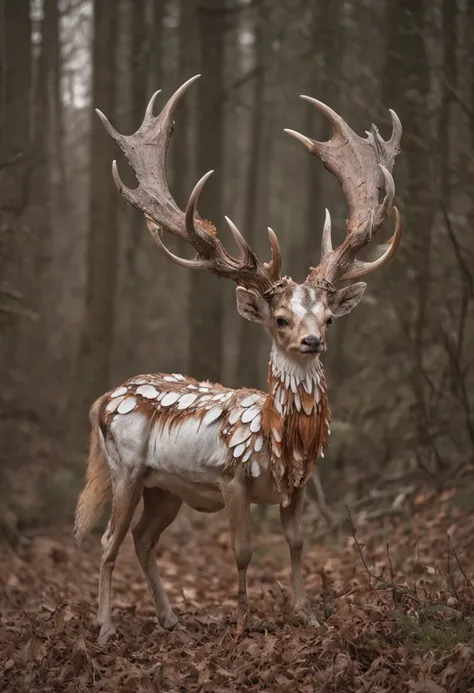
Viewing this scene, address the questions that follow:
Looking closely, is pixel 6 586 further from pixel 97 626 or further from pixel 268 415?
pixel 268 415

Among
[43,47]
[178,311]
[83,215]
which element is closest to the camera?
[43,47]

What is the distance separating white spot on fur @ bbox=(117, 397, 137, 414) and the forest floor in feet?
5.16

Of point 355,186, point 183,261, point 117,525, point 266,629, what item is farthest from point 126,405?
Result: point 355,186

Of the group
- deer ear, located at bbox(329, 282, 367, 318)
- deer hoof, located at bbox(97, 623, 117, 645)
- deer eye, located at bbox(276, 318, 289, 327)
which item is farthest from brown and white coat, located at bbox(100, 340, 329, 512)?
deer hoof, located at bbox(97, 623, 117, 645)

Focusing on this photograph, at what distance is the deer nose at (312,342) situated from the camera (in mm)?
5973

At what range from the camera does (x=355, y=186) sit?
7.07 m

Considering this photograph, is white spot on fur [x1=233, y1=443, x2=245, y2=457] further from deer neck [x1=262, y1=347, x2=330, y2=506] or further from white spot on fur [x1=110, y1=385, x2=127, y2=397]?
white spot on fur [x1=110, y1=385, x2=127, y2=397]

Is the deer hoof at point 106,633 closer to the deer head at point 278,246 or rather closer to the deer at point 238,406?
the deer at point 238,406

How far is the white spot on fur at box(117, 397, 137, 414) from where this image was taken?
7.22 meters

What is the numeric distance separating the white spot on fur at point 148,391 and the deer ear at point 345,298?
61.1 inches

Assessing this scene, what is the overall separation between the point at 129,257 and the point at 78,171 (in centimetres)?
641

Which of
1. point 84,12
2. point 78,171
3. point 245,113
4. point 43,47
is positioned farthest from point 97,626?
point 245,113

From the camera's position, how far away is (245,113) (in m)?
27.1

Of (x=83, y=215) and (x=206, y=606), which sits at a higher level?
(x=83, y=215)
